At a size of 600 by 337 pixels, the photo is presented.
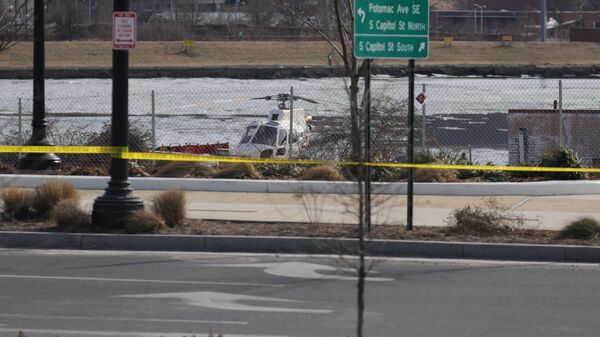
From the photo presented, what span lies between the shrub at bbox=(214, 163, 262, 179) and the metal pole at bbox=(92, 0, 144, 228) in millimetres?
4235

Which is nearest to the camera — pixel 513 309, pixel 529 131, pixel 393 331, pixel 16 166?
pixel 393 331

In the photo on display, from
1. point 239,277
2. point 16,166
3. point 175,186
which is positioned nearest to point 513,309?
point 239,277

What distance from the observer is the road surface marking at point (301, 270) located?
11734mm

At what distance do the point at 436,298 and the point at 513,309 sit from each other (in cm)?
77

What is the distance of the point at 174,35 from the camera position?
97000 millimetres

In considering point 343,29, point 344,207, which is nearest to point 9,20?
point 343,29

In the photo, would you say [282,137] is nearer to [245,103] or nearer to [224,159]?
[224,159]

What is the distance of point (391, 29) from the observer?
13820mm

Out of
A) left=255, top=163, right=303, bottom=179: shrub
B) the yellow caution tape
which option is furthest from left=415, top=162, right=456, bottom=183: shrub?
left=255, top=163, right=303, bottom=179: shrub

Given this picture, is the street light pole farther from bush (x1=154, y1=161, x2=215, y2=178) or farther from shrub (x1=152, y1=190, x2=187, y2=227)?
shrub (x1=152, y1=190, x2=187, y2=227)

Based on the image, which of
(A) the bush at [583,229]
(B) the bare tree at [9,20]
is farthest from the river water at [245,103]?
(A) the bush at [583,229]

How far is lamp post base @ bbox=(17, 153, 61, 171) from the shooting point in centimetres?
1925

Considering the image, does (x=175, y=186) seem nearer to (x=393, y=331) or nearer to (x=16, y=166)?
(x=16, y=166)

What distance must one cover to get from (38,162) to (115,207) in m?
5.60
